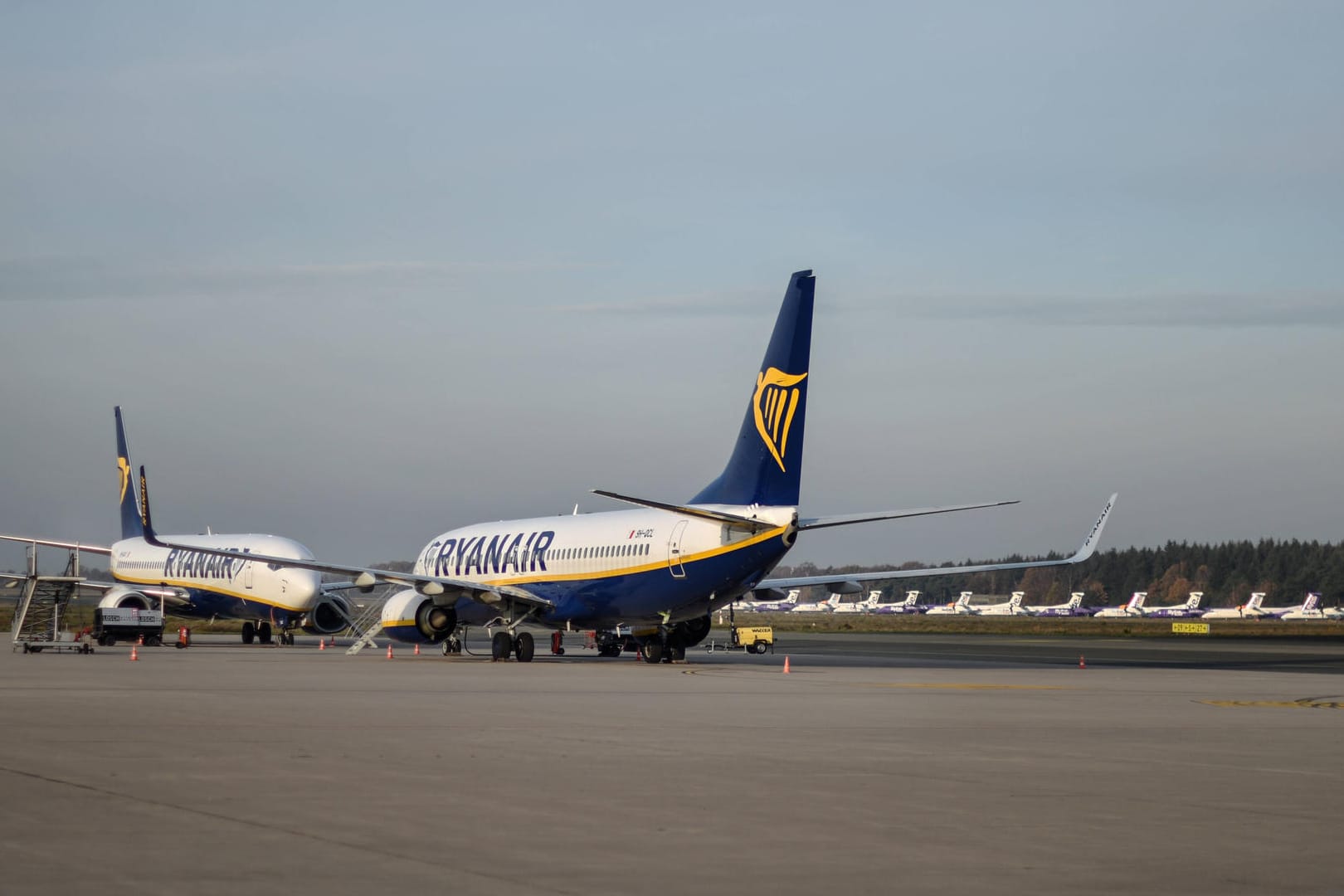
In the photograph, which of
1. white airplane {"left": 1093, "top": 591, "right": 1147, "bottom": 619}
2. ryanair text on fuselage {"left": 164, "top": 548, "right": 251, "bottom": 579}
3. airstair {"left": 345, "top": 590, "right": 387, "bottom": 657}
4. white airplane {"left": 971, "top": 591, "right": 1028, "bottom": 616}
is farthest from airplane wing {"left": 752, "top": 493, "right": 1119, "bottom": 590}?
white airplane {"left": 971, "top": 591, "right": 1028, "bottom": 616}

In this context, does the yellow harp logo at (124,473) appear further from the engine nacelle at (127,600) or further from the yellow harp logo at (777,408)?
the yellow harp logo at (777,408)

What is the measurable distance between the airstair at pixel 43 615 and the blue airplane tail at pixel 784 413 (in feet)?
69.1

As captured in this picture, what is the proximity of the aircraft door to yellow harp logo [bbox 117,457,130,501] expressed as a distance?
3823 cm

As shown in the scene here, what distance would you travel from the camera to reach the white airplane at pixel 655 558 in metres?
33.7

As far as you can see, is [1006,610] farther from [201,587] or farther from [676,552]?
[676,552]

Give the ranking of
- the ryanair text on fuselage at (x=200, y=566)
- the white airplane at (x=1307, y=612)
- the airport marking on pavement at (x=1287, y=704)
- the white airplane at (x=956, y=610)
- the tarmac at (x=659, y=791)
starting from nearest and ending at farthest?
the tarmac at (x=659, y=791) → the airport marking on pavement at (x=1287, y=704) → the ryanair text on fuselage at (x=200, y=566) → the white airplane at (x=1307, y=612) → the white airplane at (x=956, y=610)

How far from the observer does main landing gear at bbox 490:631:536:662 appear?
131ft

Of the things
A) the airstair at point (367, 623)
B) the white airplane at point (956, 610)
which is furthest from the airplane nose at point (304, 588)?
the white airplane at point (956, 610)

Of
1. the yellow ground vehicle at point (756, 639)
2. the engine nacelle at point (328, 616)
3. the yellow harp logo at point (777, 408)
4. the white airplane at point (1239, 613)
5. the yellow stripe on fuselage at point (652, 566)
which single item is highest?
the yellow harp logo at point (777, 408)

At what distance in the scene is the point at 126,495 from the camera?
6619 centimetres

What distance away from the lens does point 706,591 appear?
35125 mm

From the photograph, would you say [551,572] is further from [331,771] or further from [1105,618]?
[1105,618]

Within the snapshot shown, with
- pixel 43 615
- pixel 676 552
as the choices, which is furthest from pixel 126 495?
A: pixel 676 552

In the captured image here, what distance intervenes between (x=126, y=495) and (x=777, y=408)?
4162 centimetres
